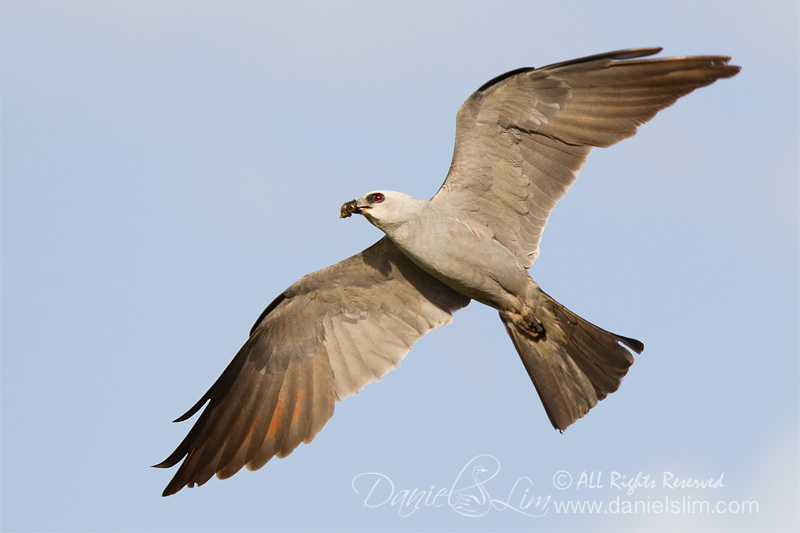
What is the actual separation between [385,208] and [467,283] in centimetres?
131

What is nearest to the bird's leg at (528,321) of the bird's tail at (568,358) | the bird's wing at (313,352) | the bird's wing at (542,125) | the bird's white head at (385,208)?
the bird's tail at (568,358)

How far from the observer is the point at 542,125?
10031 mm

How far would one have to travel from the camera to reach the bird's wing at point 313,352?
1127cm

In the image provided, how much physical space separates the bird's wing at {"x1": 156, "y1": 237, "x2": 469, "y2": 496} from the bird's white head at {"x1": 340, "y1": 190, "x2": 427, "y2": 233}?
1014mm

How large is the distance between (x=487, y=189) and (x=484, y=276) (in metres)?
0.98

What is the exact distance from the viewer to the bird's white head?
10109mm

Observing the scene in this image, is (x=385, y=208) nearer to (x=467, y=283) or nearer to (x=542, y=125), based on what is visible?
(x=467, y=283)

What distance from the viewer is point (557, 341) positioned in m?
10.7

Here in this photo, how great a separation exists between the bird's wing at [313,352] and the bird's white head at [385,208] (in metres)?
1.01

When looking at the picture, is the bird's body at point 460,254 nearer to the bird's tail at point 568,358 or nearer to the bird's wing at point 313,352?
the bird's tail at point 568,358

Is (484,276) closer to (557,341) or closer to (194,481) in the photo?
(557,341)

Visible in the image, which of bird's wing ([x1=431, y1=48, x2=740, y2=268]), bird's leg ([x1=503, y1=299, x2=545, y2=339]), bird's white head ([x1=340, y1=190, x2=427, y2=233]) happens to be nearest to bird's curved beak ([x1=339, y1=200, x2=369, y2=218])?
bird's white head ([x1=340, y1=190, x2=427, y2=233])

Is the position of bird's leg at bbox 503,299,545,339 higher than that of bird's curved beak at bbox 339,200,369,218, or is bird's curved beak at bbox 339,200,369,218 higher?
bird's curved beak at bbox 339,200,369,218

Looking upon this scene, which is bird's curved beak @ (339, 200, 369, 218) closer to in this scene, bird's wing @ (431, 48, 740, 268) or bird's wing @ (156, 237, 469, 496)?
bird's wing @ (431, 48, 740, 268)
